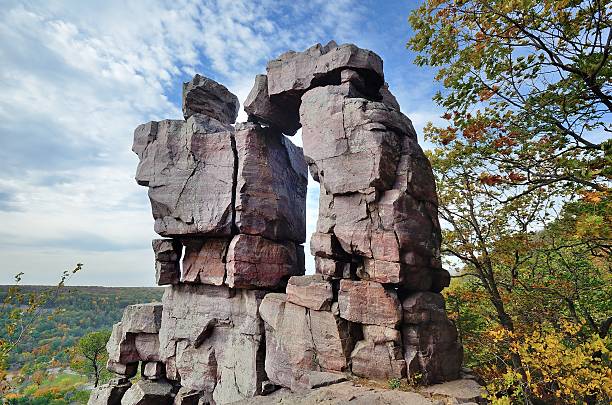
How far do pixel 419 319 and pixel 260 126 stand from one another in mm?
11413

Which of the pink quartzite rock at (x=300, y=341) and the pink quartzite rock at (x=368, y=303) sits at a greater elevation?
the pink quartzite rock at (x=368, y=303)

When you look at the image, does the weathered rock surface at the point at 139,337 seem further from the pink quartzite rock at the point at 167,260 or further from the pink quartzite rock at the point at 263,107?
the pink quartzite rock at the point at 263,107

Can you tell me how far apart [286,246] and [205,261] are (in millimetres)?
3992

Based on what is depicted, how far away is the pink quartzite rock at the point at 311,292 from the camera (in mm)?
12884

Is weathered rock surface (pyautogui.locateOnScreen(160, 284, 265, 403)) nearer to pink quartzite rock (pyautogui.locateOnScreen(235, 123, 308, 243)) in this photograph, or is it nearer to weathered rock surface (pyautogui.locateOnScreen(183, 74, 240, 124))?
pink quartzite rock (pyautogui.locateOnScreen(235, 123, 308, 243))

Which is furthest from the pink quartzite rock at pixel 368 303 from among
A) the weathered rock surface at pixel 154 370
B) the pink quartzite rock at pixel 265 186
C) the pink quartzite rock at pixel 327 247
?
the weathered rock surface at pixel 154 370

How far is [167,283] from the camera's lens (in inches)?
744

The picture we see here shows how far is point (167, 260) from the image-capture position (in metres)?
19.1

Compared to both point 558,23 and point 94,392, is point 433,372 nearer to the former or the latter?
point 558,23

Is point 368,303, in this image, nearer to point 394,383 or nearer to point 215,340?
point 394,383

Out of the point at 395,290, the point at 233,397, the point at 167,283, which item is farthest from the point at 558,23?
the point at 167,283

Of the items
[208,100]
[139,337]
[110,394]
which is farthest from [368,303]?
[110,394]

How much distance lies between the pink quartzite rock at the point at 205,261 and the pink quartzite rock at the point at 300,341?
328 centimetres

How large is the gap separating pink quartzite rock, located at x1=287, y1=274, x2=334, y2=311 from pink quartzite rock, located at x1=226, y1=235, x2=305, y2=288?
9.14 feet
